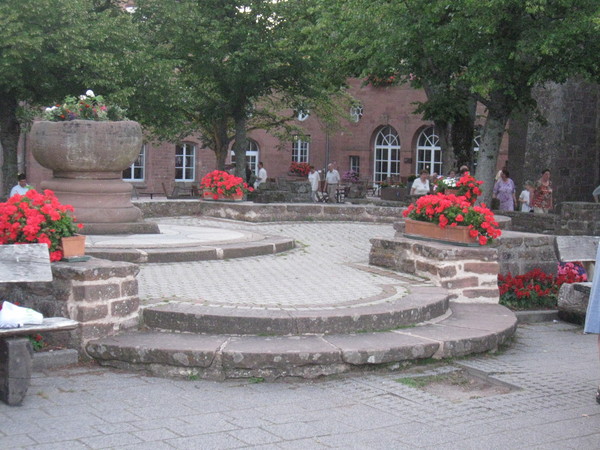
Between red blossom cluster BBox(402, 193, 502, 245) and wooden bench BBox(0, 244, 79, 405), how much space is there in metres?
5.00

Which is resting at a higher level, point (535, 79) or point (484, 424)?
point (535, 79)

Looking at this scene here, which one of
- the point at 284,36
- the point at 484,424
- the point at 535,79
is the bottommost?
the point at 484,424

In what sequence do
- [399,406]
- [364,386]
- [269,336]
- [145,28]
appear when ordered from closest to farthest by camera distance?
[399,406]
[364,386]
[269,336]
[145,28]

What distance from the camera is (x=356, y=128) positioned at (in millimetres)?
43500

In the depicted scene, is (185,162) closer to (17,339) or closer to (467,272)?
(467,272)

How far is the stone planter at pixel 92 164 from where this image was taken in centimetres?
1180

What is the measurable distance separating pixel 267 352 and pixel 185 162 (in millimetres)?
34401

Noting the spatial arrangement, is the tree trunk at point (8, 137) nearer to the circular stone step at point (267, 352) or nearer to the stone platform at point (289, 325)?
the stone platform at point (289, 325)

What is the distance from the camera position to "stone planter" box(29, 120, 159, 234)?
11797 mm

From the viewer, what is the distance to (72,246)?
741 cm

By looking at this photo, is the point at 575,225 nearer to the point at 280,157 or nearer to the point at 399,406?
the point at 399,406

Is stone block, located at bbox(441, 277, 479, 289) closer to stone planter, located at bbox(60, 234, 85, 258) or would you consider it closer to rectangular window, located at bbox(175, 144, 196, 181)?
stone planter, located at bbox(60, 234, 85, 258)

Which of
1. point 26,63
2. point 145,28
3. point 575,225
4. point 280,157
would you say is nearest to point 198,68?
point 145,28

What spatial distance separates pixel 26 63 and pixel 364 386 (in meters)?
15.9
